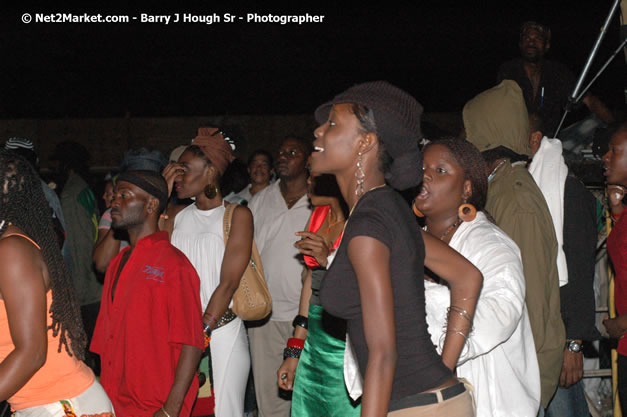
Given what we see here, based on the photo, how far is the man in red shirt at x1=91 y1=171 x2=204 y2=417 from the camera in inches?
143

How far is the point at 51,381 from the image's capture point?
2.82 m

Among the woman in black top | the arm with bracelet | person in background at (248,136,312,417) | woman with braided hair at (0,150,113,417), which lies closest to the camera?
the woman in black top

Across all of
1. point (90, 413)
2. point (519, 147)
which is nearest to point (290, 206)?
point (519, 147)

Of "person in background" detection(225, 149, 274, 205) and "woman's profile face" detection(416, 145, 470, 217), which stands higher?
"person in background" detection(225, 149, 274, 205)

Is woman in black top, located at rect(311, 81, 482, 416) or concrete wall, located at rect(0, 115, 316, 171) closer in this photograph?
woman in black top, located at rect(311, 81, 482, 416)

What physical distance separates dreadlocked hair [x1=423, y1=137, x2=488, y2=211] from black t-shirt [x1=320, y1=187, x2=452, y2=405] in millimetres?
1259

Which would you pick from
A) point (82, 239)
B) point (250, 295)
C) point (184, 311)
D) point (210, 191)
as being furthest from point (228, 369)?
point (82, 239)

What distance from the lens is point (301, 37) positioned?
16391 millimetres

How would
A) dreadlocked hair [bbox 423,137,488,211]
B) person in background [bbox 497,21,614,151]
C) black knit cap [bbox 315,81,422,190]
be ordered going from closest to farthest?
1. black knit cap [bbox 315,81,422,190]
2. dreadlocked hair [bbox 423,137,488,211]
3. person in background [bbox 497,21,614,151]

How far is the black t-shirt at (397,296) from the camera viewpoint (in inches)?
91.4

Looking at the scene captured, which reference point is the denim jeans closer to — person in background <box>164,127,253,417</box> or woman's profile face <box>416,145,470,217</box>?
woman's profile face <box>416,145,470,217</box>

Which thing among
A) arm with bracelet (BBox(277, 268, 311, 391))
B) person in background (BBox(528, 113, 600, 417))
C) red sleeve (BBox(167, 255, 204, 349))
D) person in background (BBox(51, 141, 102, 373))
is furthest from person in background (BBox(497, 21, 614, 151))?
person in background (BBox(51, 141, 102, 373))

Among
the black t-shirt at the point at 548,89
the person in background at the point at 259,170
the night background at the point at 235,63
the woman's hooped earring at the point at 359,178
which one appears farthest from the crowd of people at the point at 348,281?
the night background at the point at 235,63

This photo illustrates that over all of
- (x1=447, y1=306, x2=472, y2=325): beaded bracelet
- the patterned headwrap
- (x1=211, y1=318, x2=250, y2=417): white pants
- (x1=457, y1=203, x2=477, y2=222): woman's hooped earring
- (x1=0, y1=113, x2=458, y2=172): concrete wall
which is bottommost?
(x1=211, y1=318, x2=250, y2=417): white pants
